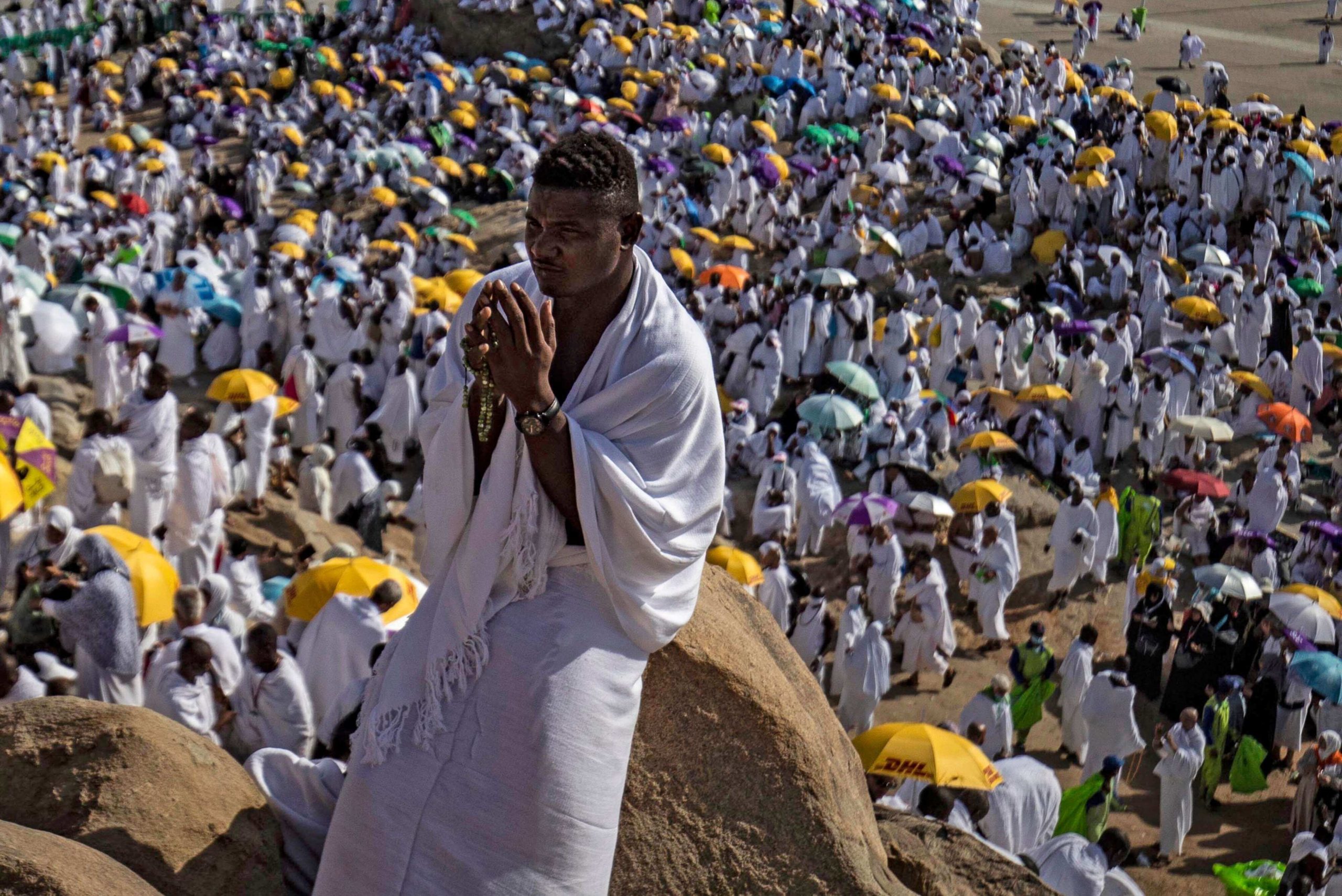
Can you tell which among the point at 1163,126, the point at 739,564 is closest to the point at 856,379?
the point at 739,564

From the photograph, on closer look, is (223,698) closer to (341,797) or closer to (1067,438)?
(341,797)

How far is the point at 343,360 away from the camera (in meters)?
15.7

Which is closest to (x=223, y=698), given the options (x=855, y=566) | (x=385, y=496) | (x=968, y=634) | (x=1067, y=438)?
(x=385, y=496)

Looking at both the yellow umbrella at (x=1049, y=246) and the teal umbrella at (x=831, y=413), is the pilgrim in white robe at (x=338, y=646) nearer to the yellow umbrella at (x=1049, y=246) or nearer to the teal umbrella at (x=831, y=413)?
the teal umbrella at (x=831, y=413)

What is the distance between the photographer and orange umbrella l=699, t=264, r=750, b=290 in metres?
19.3

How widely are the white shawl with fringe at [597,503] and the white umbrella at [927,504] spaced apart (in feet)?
34.7

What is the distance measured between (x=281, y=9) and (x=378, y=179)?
12509 mm

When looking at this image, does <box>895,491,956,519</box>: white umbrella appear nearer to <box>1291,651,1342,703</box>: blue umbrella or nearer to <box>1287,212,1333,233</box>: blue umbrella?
<box>1291,651,1342,703</box>: blue umbrella

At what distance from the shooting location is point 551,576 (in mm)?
3430

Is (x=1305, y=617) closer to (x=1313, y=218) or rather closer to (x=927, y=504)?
(x=927, y=504)

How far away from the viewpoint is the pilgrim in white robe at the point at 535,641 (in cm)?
332

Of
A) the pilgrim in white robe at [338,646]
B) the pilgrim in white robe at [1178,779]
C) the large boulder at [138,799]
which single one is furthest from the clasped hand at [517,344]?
the pilgrim in white robe at [1178,779]

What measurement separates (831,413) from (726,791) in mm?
11710

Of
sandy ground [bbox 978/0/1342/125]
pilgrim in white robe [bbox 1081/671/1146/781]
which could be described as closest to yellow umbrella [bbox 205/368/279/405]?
pilgrim in white robe [bbox 1081/671/1146/781]
